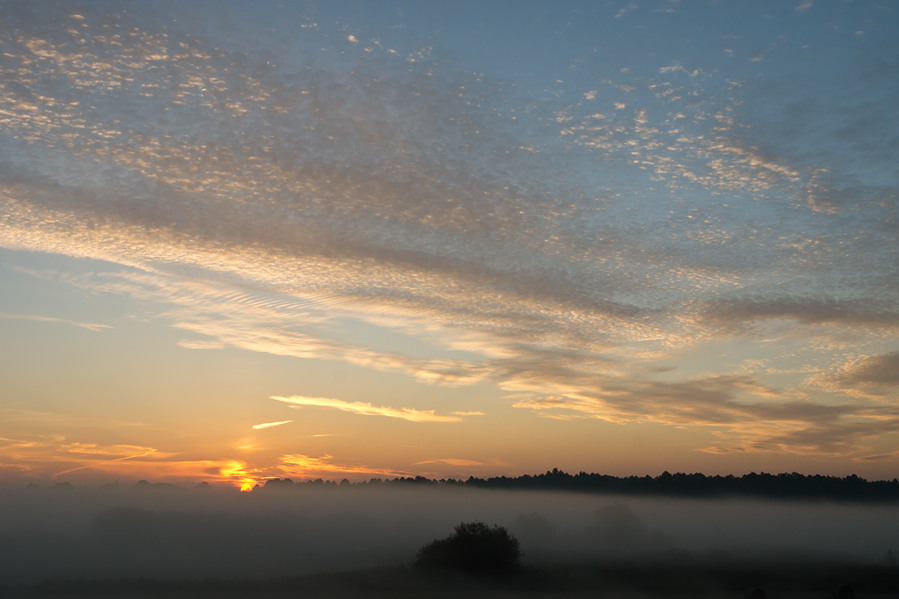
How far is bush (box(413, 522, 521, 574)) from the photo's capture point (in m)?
76.7

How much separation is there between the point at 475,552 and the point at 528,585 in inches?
323

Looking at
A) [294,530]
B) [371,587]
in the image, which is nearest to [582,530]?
[294,530]

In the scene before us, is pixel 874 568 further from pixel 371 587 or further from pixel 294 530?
pixel 294 530

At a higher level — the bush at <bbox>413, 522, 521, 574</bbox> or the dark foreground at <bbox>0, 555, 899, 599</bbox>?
the bush at <bbox>413, 522, 521, 574</bbox>

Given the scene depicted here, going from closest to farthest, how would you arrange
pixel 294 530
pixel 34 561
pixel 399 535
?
pixel 34 561
pixel 399 535
pixel 294 530

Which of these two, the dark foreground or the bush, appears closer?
the dark foreground

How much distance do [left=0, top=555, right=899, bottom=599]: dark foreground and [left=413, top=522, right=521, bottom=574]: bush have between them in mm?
1702

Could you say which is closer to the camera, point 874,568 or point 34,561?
point 874,568

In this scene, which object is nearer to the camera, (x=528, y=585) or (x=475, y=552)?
(x=528, y=585)

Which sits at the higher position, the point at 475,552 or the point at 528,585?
the point at 475,552

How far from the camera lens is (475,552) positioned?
3044 inches

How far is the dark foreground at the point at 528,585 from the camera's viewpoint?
64.6 m

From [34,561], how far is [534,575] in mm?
119916

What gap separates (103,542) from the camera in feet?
555
